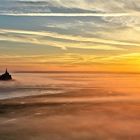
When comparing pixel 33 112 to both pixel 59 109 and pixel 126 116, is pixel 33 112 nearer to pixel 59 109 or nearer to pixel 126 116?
pixel 59 109

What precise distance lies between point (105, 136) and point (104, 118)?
28.2 feet

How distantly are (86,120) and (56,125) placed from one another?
385 centimetres

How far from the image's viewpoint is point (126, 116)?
123 feet

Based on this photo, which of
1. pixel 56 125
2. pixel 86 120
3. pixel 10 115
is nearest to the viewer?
pixel 56 125

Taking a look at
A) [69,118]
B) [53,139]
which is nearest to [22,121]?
[69,118]

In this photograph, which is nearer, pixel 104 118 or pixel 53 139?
pixel 53 139

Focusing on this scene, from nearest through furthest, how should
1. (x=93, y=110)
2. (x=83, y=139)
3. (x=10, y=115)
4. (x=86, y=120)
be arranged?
1. (x=83, y=139)
2. (x=86, y=120)
3. (x=10, y=115)
4. (x=93, y=110)

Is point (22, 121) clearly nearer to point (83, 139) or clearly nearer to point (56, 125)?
point (56, 125)

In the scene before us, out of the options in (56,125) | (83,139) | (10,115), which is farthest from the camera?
(10,115)

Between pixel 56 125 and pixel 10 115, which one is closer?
pixel 56 125

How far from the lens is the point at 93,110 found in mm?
41844

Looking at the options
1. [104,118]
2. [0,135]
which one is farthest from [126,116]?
[0,135]

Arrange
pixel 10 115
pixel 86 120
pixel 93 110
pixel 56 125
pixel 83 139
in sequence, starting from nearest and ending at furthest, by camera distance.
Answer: pixel 83 139
pixel 56 125
pixel 86 120
pixel 10 115
pixel 93 110

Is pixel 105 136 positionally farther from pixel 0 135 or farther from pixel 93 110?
pixel 93 110
